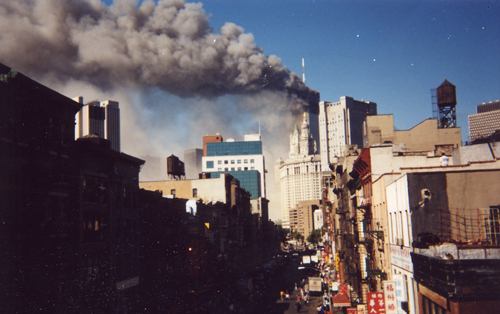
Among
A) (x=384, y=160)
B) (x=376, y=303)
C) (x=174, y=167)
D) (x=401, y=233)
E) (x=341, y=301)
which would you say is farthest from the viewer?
(x=174, y=167)

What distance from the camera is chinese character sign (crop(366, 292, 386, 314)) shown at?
27130mm

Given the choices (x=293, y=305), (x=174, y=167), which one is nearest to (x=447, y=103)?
(x=293, y=305)

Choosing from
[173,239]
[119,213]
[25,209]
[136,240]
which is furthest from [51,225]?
[173,239]

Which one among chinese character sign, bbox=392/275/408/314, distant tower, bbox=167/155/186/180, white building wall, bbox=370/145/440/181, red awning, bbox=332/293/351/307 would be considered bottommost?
red awning, bbox=332/293/351/307

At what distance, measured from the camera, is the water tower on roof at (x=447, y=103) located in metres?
51.9

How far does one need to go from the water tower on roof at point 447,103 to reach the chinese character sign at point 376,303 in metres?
29.3

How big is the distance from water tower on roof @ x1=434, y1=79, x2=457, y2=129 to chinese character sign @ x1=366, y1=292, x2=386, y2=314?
96.1ft

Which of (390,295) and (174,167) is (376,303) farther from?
(174,167)

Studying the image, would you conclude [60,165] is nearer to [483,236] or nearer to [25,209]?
[25,209]

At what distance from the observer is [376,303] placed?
2731 cm

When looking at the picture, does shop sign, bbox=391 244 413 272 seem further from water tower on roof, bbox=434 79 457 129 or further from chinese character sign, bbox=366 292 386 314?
water tower on roof, bbox=434 79 457 129

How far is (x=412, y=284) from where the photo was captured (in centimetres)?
2442

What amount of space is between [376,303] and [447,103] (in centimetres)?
3242

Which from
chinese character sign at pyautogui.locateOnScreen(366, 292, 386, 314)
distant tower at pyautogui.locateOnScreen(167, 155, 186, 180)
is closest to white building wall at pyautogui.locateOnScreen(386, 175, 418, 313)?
chinese character sign at pyautogui.locateOnScreen(366, 292, 386, 314)
